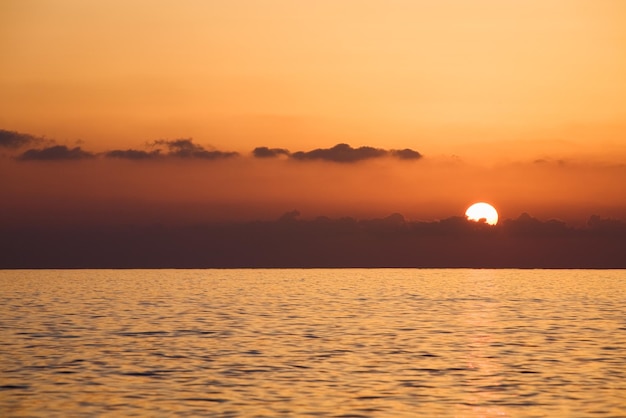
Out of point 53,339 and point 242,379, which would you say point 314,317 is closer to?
point 53,339

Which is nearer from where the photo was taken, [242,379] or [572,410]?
[572,410]

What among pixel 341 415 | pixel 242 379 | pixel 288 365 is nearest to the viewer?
pixel 341 415

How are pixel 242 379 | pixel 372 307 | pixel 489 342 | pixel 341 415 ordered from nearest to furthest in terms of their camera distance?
pixel 341 415
pixel 242 379
pixel 489 342
pixel 372 307

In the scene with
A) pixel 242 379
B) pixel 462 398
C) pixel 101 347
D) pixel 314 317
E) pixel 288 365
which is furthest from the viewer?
pixel 314 317

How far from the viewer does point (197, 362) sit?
49812 millimetres

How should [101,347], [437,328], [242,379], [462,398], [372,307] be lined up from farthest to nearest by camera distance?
1. [372,307]
2. [437,328]
3. [101,347]
4. [242,379]
5. [462,398]

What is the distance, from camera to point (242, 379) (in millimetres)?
43406

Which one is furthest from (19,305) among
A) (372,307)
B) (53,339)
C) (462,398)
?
(462,398)

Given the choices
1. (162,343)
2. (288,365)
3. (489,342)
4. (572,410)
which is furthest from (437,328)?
(572,410)

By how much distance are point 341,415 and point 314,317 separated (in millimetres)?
51082

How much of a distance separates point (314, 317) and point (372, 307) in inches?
740

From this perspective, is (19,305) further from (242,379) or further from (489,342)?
(242,379)

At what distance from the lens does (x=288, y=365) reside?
158ft

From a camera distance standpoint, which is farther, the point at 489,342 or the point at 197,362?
the point at 489,342
